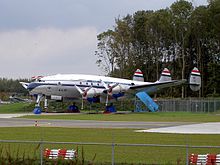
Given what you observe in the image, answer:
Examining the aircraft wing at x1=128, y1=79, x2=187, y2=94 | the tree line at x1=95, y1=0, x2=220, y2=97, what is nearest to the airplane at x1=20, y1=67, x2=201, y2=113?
the aircraft wing at x1=128, y1=79, x2=187, y2=94

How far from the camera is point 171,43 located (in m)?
119

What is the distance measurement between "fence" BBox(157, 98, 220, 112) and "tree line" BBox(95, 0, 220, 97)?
913 inches

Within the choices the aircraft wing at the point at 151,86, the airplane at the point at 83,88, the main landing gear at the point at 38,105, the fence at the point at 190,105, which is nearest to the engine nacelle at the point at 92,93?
the airplane at the point at 83,88

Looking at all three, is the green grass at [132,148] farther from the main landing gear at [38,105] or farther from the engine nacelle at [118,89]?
the engine nacelle at [118,89]

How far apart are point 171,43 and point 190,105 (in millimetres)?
36085

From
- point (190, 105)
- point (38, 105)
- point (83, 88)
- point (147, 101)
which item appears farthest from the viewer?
point (190, 105)

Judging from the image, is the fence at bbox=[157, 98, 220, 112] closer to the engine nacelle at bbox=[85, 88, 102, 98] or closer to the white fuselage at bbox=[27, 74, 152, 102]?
the white fuselage at bbox=[27, 74, 152, 102]

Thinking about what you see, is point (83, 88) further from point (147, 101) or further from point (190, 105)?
point (190, 105)

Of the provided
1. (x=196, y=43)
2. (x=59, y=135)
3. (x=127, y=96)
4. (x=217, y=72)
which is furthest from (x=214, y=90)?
(x=59, y=135)

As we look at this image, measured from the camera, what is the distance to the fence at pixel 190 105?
275ft

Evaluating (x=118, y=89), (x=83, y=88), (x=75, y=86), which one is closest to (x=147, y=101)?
(x=118, y=89)

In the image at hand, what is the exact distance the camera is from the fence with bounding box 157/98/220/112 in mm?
83688

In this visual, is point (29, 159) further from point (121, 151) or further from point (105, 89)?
point (105, 89)

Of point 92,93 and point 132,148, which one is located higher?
point 92,93
